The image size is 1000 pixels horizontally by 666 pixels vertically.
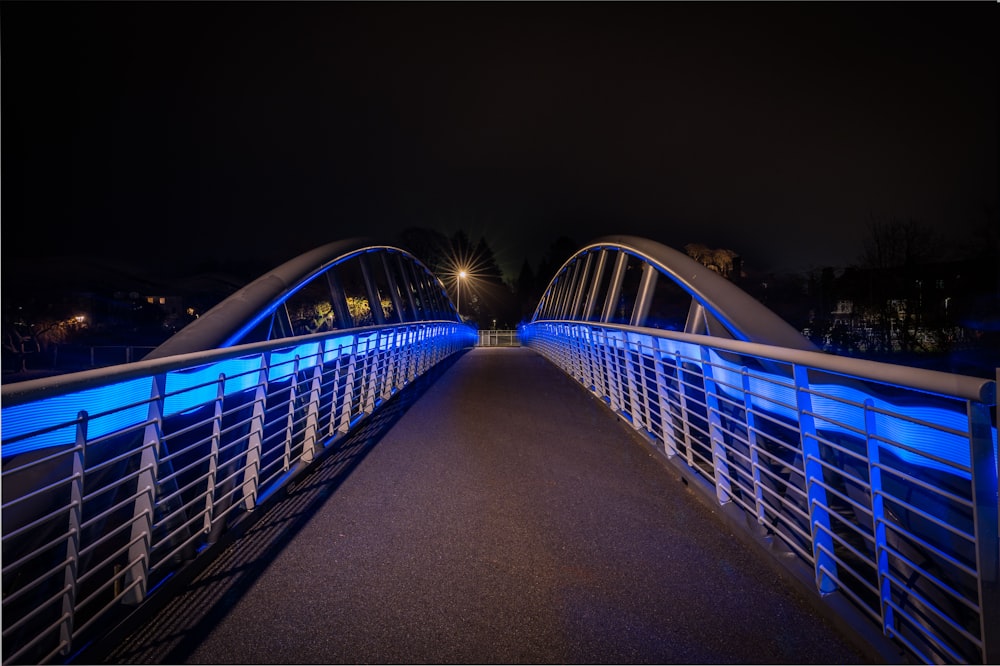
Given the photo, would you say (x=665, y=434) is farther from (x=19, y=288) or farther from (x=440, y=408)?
(x=19, y=288)

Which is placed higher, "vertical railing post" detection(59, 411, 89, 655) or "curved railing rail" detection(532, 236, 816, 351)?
"curved railing rail" detection(532, 236, 816, 351)

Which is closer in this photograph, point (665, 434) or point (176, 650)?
point (176, 650)

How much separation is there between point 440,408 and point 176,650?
251 inches

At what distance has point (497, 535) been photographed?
3607 millimetres

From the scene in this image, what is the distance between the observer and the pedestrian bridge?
2.28 meters

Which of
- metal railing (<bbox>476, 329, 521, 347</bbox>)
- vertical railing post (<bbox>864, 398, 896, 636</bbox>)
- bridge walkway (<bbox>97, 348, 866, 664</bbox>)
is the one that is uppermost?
metal railing (<bbox>476, 329, 521, 347</bbox>)

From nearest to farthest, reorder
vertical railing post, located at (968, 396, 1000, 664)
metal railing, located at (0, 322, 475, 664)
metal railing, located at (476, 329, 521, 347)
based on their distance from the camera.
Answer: vertical railing post, located at (968, 396, 1000, 664) < metal railing, located at (0, 322, 475, 664) < metal railing, located at (476, 329, 521, 347)

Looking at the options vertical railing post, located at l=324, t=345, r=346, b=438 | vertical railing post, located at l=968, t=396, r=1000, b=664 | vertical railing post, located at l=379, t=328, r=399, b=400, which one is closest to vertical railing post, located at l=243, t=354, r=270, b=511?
vertical railing post, located at l=324, t=345, r=346, b=438

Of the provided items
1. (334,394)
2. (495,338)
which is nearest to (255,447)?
(334,394)

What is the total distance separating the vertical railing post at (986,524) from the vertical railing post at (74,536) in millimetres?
3137

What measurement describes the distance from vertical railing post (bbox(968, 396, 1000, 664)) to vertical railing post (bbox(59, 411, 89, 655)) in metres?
3.14

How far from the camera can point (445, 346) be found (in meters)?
21.3

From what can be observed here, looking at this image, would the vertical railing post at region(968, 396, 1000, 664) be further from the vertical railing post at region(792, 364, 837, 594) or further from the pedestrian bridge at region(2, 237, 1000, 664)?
the vertical railing post at region(792, 364, 837, 594)


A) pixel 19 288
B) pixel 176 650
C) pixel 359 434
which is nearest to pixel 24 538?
pixel 176 650
